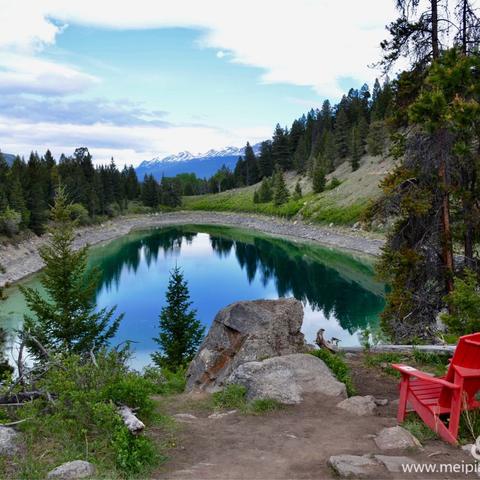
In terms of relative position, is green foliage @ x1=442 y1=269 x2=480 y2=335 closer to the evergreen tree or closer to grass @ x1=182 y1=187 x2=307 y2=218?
grass @ x1=182 y1=187 x2=307 y2=218

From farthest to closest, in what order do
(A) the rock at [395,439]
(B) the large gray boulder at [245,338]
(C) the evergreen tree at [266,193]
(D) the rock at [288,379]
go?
(C) the evergreen tree at [266,193]
(B) the large gray boulder at [245,338]
(D) the rock at [288,379]
(A) the rock at [395,439]

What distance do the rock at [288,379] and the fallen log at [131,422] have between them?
2.45 metres

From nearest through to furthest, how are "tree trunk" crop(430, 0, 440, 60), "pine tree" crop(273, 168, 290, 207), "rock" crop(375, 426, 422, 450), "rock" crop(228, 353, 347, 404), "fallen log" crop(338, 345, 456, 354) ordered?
1. "rock" crop(375, 426, 422, 450)
2. "rock" crop(228, 353, 347, 404)
3. "fallen log" crop(338, 345, 456, 354)
4. "tree trunk" crop(430, 0, 440, 60)
5. "pine tree" crop(273, 168, 290, 207)

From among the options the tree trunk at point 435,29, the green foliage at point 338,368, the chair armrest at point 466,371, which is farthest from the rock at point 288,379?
the tree trunk at point 435,29

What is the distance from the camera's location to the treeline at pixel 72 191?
64.8m

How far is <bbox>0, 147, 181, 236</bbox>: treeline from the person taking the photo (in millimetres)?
64812

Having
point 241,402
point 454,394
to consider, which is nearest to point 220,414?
point 241,402

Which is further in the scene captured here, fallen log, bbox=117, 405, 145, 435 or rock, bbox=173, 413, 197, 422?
rock, bbox=173, 413, 197, 422

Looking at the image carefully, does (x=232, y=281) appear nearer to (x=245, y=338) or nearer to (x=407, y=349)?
(x=407, y=349)

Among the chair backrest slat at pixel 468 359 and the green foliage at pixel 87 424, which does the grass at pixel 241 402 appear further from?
the chair backrest slat at pixel 468 359

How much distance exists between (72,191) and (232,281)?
5566 centimetres

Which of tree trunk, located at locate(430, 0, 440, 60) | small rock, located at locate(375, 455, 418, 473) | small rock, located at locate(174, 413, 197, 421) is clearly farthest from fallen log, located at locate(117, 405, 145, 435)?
tree trunk, located at locate(430, 0, 440, 60)

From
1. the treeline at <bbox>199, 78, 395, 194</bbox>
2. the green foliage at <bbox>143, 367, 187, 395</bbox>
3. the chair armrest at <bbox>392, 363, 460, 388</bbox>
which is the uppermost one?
the treeline at <bbox>199, 78, 395, 194</bbox>

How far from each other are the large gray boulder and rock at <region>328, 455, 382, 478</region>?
5131 millimetres
